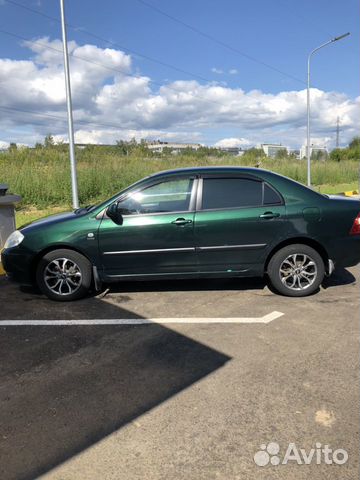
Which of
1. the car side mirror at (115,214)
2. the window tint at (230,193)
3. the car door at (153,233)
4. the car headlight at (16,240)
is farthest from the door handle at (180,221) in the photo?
the car headlight at (16,240)

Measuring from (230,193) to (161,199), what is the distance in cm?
86

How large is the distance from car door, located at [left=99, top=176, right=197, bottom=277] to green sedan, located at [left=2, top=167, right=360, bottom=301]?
1 centimetres

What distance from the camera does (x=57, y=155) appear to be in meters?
20.2

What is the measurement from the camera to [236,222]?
16.8 ft

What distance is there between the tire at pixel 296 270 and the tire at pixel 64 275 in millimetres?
2317

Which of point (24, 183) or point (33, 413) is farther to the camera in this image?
point (24, 183)

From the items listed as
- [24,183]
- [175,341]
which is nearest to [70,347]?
[175,341]

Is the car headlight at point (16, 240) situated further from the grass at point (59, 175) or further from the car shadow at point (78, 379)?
the grass at point (59, 175)

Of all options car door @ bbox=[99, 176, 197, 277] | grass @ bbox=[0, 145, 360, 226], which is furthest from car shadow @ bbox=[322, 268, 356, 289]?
grass @ bbox=[0, 145, 360, 226]

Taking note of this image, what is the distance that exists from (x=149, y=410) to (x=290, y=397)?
1.01 m

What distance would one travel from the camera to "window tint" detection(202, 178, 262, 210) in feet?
17.1

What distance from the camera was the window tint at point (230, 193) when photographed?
17.1 feet

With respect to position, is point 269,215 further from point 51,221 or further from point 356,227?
point 51,221

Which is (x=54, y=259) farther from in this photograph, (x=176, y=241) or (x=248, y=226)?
(x=248, y=226)
